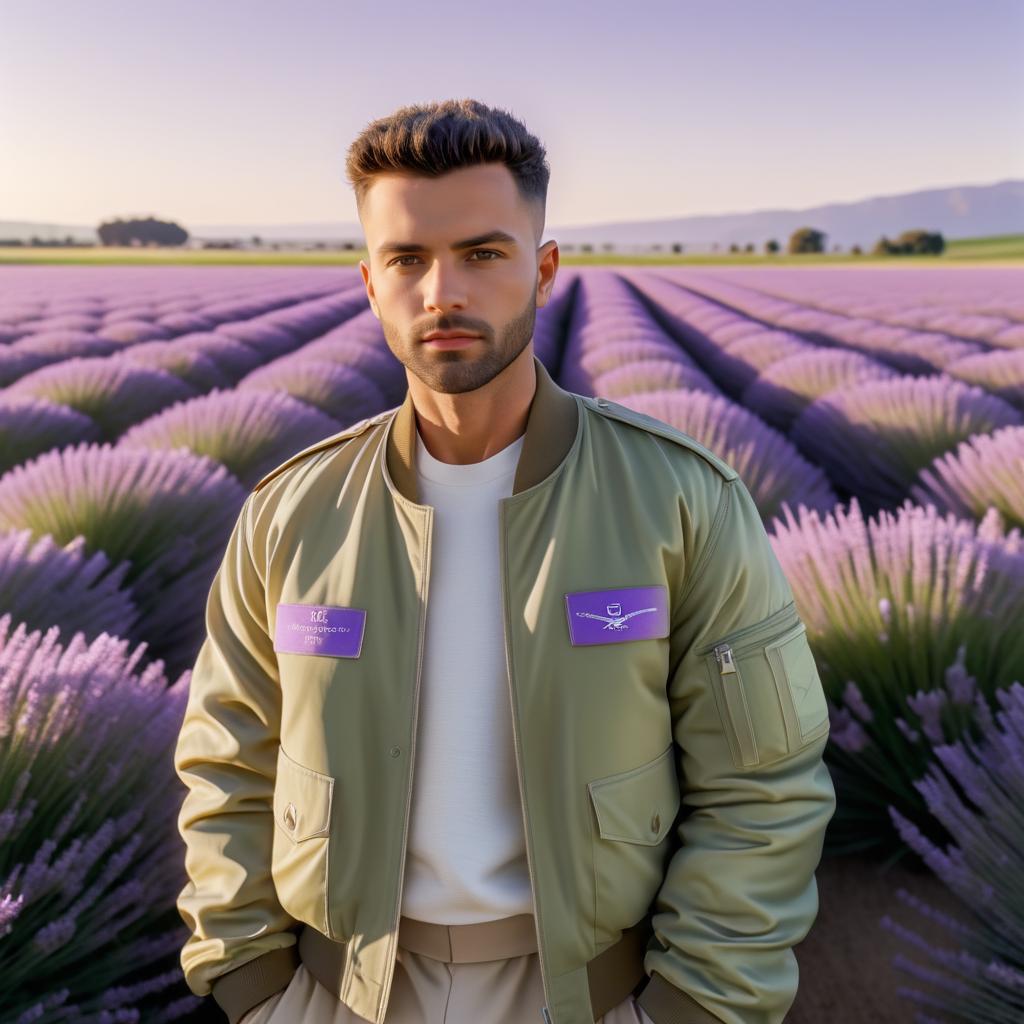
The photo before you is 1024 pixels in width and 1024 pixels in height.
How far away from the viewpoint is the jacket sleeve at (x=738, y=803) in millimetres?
1218

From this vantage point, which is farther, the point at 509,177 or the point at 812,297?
the point at 812,297

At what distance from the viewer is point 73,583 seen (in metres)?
2.65

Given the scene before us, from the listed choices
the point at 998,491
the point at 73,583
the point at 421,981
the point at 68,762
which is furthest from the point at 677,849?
the point at 998,491

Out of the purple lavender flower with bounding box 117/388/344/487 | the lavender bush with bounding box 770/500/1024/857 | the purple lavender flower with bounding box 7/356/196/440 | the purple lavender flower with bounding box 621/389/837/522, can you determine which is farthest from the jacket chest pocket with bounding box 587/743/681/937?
the purple lavender flower with bounding box 7/356/196/440

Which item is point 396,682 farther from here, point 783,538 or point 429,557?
point 783,538

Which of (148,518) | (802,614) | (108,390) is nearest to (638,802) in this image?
(802,614)

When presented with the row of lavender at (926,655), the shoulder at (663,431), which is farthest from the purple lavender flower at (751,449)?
the shoulder at (663,431)

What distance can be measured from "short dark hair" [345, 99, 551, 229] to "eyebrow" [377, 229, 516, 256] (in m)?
0.08

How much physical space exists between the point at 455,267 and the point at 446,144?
0.50ft

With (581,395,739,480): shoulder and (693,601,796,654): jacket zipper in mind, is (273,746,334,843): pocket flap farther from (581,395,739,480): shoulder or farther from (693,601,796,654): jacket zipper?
(581,395,739,480): shoulder

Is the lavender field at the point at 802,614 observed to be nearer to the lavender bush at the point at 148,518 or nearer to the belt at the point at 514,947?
the lavender bush at the point at 148,518

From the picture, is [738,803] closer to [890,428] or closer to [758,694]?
[758,694]

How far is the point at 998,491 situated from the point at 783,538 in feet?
3.96

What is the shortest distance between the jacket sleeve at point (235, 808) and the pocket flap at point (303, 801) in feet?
0.25
